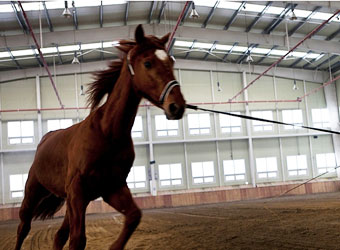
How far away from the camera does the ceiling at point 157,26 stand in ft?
56.7

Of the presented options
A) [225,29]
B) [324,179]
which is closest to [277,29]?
[225,29]

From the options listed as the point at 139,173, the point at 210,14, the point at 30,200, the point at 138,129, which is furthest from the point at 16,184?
the point at 30,200

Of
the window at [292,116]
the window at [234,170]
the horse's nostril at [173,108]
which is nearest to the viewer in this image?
the horse's nostril at [173,108]

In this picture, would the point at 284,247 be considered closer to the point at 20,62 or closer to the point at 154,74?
the point at 154,74

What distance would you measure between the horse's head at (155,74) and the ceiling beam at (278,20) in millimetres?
15588

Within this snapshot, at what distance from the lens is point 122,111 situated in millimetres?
3219

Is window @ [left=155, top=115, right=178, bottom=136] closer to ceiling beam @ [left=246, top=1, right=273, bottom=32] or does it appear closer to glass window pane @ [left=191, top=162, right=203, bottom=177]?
glass window pane @ [left=191, top=162, right=203, bottom=177]

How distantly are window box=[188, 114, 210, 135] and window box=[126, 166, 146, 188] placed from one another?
420 cm

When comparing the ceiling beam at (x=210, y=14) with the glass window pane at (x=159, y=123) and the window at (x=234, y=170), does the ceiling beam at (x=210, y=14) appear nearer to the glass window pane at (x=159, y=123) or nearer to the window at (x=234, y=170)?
the glass window pane at (x=159, y=123)

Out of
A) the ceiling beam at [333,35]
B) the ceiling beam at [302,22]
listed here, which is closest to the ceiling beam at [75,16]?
the ceiling beam at [302,22]

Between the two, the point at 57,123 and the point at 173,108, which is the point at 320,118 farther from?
the point at 173,108

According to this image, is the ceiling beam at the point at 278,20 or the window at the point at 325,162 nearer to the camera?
the ceiling beam at the point at 278,20

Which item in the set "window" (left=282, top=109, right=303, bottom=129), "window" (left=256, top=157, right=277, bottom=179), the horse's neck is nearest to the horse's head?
the horse's neck

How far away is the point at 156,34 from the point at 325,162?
15.2 m
